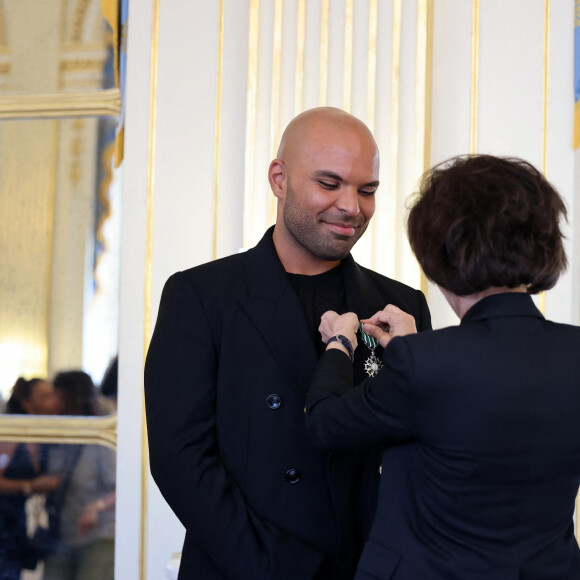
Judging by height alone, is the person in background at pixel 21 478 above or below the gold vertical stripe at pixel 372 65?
below

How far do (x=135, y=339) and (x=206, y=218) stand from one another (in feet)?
1.87

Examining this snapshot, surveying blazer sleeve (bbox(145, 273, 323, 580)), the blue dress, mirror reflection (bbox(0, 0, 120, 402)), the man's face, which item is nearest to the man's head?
the man's face

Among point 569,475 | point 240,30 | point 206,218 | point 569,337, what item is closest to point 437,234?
point 569,337

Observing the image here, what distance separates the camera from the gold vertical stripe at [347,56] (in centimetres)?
296

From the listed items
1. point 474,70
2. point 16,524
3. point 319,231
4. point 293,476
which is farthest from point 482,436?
point 16,524

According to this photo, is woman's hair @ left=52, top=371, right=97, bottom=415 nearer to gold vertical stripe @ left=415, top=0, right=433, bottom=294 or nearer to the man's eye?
gold vertical stripe @ left=415, top=0, right=433, bottom=294

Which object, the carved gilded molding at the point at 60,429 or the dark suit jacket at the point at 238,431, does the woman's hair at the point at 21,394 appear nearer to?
the carved gilded molding at the point at 60,429

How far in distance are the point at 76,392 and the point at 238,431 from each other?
180 cm

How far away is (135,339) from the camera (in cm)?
318

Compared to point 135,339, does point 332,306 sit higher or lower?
higher

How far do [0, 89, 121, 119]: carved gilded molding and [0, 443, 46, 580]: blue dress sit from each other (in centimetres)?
144

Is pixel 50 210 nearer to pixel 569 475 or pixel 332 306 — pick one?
pixel 332 306

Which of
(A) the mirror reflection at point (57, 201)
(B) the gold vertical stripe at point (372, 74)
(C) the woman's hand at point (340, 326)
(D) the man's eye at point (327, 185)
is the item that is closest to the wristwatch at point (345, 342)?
(C) the woman's hand at point (340, 326)

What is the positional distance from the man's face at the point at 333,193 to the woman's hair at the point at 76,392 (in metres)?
1.76
